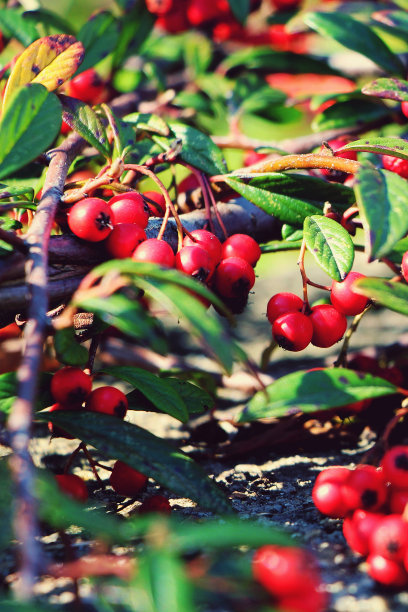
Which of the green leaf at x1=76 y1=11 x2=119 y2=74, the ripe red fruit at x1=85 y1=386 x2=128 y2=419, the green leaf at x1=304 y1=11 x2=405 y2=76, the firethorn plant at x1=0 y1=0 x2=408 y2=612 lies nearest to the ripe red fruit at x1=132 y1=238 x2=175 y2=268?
the firethorn plant at x1=0 y1=0 x2=408 y2=612

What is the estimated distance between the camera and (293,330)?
2.92 feet

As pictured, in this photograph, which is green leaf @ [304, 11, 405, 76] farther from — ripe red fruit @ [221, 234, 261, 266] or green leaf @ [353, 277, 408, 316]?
green leaf @ [353, 277, 408, 316]

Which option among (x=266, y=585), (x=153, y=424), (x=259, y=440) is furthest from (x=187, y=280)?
(x=153, y=424)

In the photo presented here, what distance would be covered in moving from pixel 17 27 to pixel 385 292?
117 cm

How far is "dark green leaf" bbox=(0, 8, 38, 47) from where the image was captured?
1.45 metres

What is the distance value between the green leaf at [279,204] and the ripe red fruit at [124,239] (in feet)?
0.70

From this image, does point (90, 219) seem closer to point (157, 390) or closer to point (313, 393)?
point (157, 390)

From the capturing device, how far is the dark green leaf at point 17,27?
1.45m

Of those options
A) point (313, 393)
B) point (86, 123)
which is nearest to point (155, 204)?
point (86, 123)

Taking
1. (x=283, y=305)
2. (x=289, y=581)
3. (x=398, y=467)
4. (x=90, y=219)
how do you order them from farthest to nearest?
(x=283, y=305) < (x=90, y=219) < (x=398, y=467) < (x=289, y=581)

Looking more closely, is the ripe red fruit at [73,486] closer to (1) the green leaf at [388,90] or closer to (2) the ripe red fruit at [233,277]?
(2) the ripe red fruit at [233,277]

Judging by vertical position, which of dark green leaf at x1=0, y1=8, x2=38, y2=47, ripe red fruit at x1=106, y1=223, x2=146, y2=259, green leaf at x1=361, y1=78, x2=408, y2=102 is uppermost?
dark green leaf at x1=0, y1=8, x2=38, y2=47

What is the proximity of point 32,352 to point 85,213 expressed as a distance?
26cm

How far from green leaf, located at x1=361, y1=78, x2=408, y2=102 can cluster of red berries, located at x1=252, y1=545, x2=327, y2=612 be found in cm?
82
